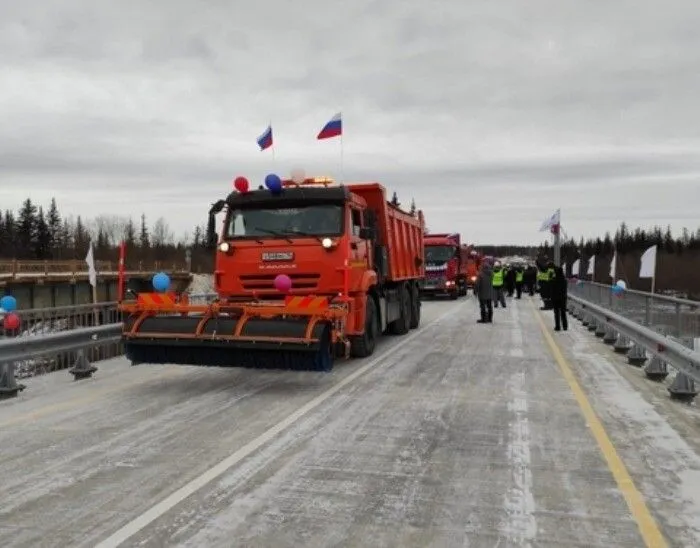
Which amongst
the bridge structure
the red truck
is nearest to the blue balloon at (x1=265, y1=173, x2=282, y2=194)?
the red truck

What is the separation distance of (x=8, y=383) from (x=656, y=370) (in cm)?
930

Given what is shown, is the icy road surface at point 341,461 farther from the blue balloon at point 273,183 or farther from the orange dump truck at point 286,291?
the blue balloon at point 273,183

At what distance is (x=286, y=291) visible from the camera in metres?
10.3

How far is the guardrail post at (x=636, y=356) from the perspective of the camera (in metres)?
11.7

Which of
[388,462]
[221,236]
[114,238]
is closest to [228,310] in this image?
[221,236]

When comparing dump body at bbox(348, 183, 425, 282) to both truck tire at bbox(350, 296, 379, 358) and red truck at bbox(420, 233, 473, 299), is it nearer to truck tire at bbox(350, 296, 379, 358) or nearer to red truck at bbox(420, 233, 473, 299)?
truck tire at bbox(350, 296, 379, 358)

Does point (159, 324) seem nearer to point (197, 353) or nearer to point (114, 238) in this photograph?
point (197, 353)

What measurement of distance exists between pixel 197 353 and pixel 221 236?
8.99 feet

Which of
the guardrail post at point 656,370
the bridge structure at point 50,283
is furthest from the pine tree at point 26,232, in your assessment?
the guardrail post at point 656,370

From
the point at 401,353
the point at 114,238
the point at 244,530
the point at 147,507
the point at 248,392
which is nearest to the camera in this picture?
the point at 244,530

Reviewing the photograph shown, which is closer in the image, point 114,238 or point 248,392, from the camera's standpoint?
point 248,392

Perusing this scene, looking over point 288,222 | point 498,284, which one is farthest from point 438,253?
point 288,222

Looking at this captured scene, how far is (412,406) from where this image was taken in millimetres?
8047

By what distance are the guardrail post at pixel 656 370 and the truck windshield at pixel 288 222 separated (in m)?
5.28
